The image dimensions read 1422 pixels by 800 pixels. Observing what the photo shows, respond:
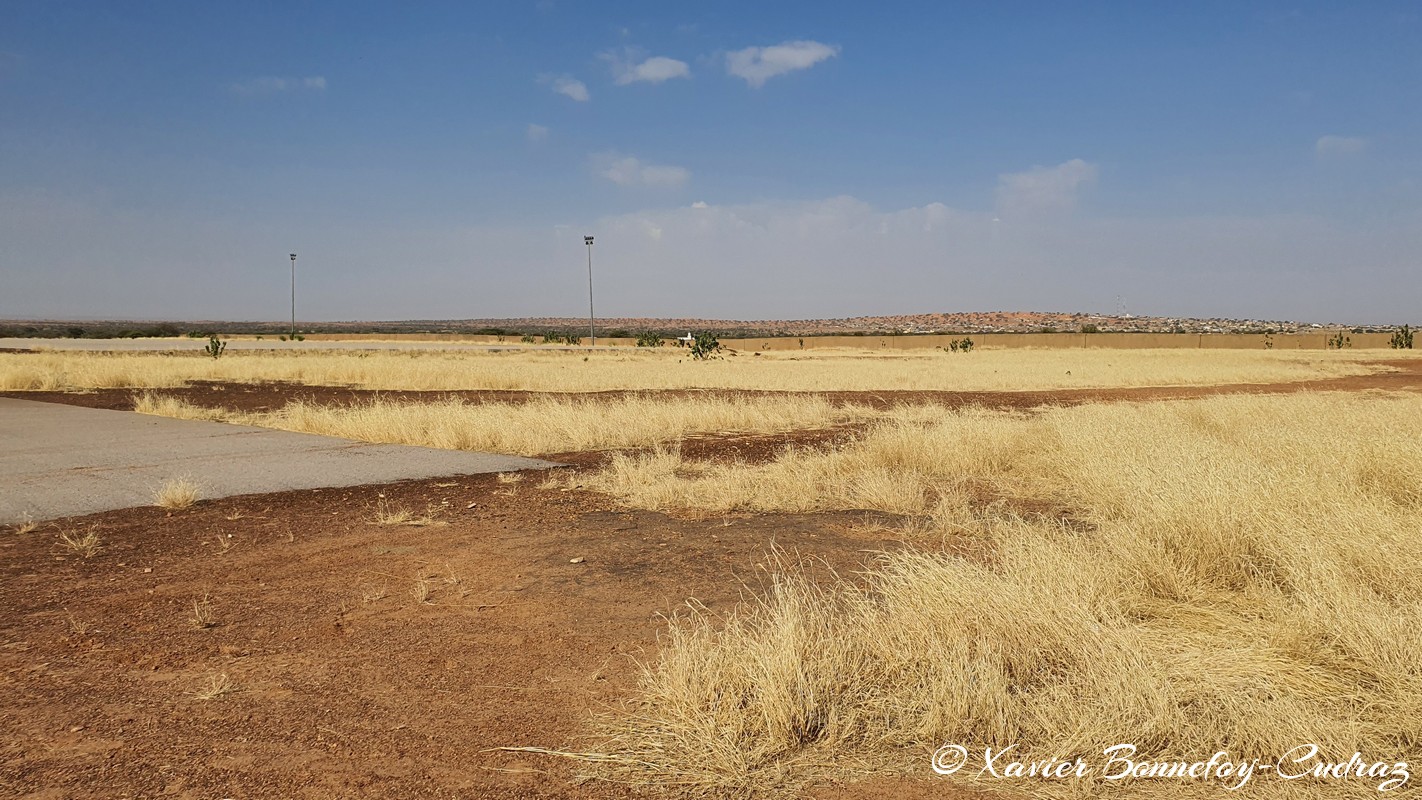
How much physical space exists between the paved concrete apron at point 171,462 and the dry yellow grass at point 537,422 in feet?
2.69

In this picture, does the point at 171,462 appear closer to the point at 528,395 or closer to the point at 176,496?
the point at 176,496

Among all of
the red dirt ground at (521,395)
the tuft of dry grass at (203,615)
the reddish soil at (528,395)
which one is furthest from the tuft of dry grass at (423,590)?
the red dirt ground at (521,395)

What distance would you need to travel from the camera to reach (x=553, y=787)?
11.6ft

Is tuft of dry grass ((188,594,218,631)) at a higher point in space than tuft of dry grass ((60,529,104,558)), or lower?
lower

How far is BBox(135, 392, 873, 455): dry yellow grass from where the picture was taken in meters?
14.2

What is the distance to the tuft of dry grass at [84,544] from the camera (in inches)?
289

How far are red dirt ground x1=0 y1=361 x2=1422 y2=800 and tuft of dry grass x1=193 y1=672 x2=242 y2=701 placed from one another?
0.11 ft

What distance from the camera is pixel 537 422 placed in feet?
50.9

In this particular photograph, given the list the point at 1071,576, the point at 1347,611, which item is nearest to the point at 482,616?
the point at 1071,576

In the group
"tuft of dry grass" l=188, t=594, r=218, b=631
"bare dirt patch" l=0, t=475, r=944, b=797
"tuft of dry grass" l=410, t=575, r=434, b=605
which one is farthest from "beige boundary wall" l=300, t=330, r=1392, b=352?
"tuft of dry grass" l=188, t=594, r=218, b=631

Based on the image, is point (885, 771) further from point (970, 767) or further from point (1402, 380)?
point (1402, 380)

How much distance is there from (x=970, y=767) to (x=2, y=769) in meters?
3.86

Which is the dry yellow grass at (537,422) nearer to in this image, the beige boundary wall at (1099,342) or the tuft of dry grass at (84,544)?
the tuft of dry grass at (84,544)

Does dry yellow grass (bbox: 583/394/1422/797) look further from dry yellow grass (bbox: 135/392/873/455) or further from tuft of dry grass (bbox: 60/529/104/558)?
dry yellow grass (bbox: 135/392/873/455)
